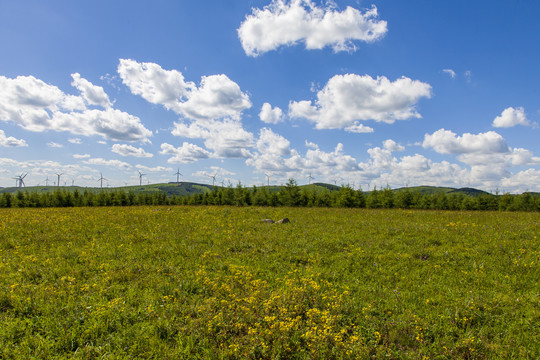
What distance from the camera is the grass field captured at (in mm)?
5109

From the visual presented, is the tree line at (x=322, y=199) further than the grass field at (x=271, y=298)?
Yes

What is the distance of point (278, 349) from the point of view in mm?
4934

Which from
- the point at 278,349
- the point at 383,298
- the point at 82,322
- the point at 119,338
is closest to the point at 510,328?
the point at 383,298

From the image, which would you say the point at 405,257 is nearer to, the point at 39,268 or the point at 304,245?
the point at 304,245

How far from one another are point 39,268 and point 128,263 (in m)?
2.93

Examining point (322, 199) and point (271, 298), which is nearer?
point (271, 298)

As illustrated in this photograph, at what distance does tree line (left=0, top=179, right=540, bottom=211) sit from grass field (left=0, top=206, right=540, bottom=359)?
55262 mm

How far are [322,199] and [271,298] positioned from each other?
6946 centimetres

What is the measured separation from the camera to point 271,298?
6.54 meters

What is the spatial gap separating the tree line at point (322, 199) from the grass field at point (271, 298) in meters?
55.3

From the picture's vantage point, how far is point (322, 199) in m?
74.1

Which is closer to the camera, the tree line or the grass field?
the grass field

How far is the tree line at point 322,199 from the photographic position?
220 ft

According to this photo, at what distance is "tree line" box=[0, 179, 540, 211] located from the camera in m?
67.0
